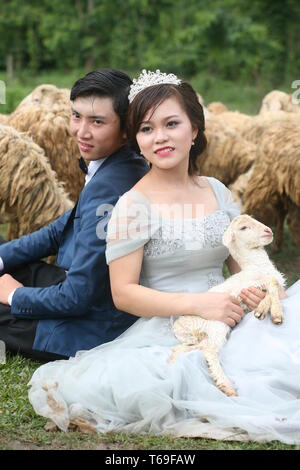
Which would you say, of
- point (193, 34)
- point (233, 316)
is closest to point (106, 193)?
point (233, 316)

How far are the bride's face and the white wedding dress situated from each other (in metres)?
0.21

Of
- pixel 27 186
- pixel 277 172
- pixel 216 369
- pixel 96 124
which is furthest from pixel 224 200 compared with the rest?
pixel 277 172

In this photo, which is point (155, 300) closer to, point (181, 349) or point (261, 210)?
point (181, 349)

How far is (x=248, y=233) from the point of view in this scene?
3.75 m

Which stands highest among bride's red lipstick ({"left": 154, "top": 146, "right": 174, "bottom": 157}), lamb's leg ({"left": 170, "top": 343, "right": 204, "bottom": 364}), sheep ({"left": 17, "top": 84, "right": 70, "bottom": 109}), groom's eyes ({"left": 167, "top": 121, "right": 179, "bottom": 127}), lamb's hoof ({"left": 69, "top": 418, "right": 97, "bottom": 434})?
groom's eyes ({"left": 167, "top": 121, "right": 179, "bottom": 127})

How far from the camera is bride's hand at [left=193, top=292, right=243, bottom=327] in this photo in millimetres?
3615

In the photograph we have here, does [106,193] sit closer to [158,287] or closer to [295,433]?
[158,287]

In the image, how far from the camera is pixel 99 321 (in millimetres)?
4070

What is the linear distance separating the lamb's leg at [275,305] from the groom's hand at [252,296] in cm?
7

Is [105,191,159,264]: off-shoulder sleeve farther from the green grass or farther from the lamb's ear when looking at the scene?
the green grass

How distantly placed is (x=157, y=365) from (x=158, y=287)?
49 cm

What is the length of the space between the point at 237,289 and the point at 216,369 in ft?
1.48

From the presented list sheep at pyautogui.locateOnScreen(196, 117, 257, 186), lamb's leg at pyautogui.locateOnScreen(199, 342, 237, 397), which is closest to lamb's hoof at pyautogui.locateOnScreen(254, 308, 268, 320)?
lamb's leg at pyautogui.locateOnScreen(199, 342, 237, 397)

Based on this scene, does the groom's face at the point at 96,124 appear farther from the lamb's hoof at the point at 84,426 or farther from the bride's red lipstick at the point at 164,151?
the lamb's hoof at the point at 84,426
